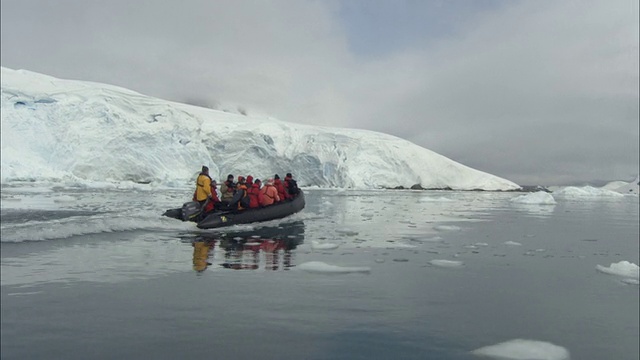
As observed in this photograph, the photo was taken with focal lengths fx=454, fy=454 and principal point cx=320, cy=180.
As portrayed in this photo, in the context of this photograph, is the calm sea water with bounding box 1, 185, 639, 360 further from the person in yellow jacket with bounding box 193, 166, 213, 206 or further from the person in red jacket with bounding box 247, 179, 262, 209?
the person in red jacket with bounding box 247, 179, 262, 209

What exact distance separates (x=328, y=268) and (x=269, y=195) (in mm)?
6574

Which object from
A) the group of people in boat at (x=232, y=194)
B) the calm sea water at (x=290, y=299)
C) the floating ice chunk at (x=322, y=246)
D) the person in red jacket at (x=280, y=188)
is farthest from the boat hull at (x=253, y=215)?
the floating ice chunk at (x=322, y=246)

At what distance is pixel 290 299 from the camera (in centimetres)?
456

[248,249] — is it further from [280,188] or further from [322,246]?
[280,188]

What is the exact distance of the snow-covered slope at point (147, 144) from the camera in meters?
31.6

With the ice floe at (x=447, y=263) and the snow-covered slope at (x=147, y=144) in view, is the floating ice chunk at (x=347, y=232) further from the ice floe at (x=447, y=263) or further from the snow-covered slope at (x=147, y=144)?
the snow-covered slope at (x=147, y=144)

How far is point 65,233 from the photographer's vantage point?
27.4ft

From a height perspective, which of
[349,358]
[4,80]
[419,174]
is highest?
[4,80]

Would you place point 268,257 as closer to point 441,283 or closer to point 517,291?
point 441,283

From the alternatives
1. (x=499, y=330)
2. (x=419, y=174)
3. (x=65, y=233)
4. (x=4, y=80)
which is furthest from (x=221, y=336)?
(x=419, y=174)

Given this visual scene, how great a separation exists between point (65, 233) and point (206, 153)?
31685 millimetres

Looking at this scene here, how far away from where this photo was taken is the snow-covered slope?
3164 centimetres

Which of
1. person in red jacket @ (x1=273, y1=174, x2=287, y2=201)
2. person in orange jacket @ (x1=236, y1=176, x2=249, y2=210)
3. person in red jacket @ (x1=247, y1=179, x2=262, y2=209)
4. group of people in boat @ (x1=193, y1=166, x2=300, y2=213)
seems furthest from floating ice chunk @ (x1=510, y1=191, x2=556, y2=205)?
person in orange jacket @ (x1=236, y1=176, x2=249, y2=210)

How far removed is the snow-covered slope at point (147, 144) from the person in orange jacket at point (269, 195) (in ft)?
75.0
